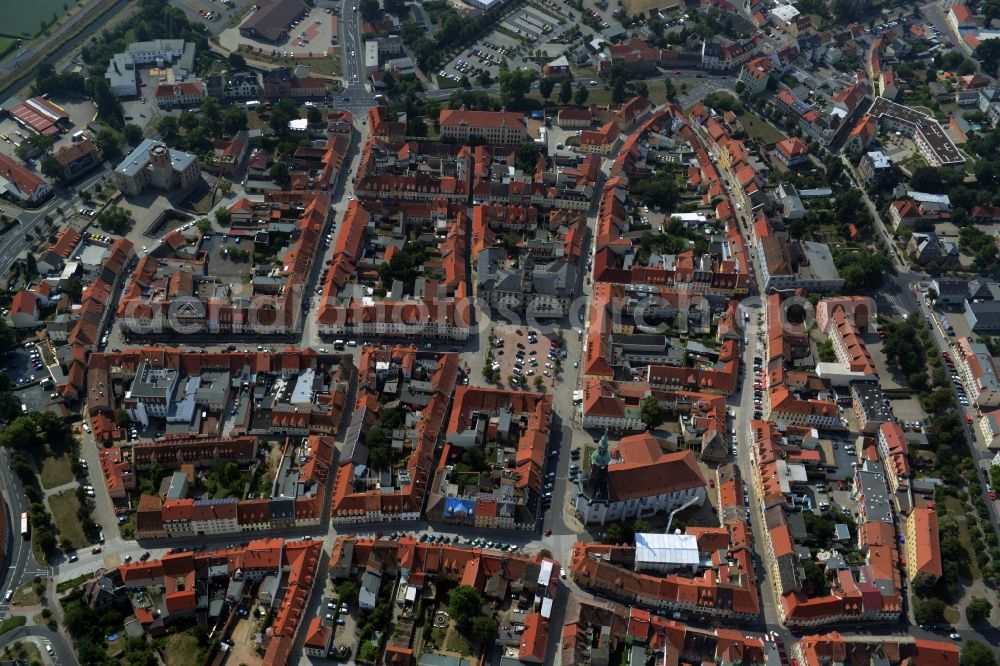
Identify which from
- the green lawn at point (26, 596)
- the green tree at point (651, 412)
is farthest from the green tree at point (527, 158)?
the green lawn at point (26, 596)

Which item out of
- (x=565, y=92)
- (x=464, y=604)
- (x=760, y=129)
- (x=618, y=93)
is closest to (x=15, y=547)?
(x=464, y=604)

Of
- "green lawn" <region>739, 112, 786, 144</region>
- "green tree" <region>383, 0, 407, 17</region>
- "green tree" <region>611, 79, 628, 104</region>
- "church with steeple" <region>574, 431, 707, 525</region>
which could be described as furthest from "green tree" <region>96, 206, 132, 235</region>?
"green lawn" <region>739, 112, 786, 144</region>

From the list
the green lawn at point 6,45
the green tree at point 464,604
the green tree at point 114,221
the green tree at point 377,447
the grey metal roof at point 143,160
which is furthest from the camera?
the green lawn at point 6,45

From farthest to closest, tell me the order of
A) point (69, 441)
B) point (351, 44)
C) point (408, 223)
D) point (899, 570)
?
point (351, 44)
point (408, 223)
point (69, 441)
point (899, 570)

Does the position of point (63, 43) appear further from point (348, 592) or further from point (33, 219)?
point (348, 592)

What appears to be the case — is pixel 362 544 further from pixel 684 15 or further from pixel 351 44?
pixel 684 15

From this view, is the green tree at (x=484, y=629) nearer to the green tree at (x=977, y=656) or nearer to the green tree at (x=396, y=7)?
the green tree at (x=977, y=656)

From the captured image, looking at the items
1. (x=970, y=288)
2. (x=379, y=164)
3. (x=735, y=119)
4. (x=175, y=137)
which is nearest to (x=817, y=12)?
(x=735, y=119)

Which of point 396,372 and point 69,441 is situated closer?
point 69,441
